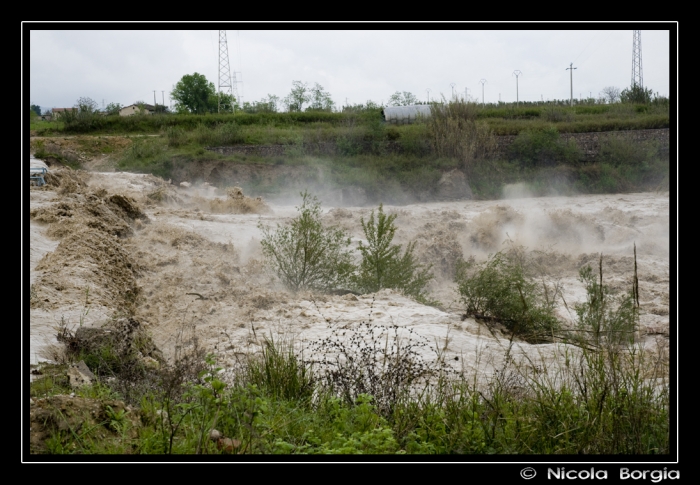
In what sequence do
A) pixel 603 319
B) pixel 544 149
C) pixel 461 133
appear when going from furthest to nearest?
pixel 461 133 < pixel 544 149 < pixel 603 319

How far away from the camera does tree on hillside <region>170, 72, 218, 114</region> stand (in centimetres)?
909

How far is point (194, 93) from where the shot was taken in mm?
9453

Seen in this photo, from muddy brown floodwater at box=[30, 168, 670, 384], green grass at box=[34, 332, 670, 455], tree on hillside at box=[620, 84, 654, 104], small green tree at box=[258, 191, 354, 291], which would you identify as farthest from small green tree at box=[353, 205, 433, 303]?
tree on hillside at box=[620, 84, 654, 104]

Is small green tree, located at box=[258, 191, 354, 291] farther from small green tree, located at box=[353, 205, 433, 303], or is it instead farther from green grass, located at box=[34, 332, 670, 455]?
green grass, located at box=[34, 332, 670, 455]

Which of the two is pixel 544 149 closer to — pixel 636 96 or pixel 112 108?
pixel 636 96

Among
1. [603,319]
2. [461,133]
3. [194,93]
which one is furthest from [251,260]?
[461,133]

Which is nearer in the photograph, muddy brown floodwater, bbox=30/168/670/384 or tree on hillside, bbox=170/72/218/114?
muddy brown floodwater, bbox=30/168/670/384

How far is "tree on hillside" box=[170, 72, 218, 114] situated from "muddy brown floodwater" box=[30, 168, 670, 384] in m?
2.40

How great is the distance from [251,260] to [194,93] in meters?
2.84

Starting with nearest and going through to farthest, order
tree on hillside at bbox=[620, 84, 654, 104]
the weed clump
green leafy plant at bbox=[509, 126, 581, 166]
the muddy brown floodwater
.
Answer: the muddy brown floodwater, tree on hillside at bbox=[620, 84, 654, 104], green leafy plant at bbox=[509, 126, 581, 166], the weed clump

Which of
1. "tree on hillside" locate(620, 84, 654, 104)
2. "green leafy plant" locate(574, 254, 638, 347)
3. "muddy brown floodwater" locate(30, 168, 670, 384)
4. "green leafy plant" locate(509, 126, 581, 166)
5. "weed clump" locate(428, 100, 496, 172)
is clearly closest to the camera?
"green leafy plant" locate(574, 254, 638, 347)

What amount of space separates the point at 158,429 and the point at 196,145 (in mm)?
14314

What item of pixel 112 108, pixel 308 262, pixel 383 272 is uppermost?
pixel 112 108

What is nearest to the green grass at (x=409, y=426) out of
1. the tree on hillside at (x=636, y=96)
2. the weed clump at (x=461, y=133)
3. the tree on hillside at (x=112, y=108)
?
the tree on hillside at (x=112, y=108)
